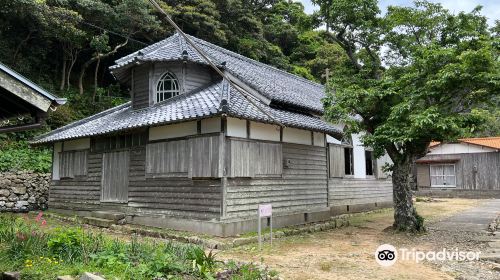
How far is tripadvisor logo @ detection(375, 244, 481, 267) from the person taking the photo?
8.38 meters

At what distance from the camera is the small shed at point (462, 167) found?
28.4m

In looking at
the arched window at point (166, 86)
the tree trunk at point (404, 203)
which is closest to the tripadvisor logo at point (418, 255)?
the tree trunk at point (404, 203)

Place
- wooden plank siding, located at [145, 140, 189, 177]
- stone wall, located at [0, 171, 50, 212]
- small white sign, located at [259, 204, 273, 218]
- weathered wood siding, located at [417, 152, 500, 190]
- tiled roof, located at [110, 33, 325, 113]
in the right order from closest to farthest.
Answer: small white sign, located at [259, 204, 273, 218] → wooden plank siding, located at [145, 140, 189, 177] → tiled roof, located at [110, 33, 325, 113] → stone wall, located at [0, 171, 50, 212] → weathered wood siding, located at [417, 152, 500, 190]

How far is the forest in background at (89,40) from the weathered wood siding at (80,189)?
285 centimetres

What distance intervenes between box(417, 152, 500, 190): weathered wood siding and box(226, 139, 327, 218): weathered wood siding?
64.8ft

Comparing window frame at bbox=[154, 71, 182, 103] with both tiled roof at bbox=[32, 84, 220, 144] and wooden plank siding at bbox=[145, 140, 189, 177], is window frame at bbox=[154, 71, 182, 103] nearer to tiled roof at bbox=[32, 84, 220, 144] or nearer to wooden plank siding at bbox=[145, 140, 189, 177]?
tiled roof at bbox=[32, 84, 220, 144]

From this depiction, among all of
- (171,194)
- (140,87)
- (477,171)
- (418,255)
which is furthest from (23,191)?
(477,171)

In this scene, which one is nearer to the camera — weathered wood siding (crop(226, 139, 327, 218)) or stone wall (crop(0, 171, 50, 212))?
weathered wood siding (crop(226, 139, 327, 218))

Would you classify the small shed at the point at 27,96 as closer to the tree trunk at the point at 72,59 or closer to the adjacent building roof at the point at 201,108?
the adjacent building roof at the point at 201,108

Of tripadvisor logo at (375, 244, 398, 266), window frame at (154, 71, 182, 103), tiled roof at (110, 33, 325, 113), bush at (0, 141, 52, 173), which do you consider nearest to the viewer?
tripadvisor logo at (375, 244, 398, 266)

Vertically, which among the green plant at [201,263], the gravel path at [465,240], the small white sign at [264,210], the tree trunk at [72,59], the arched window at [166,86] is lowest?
the gravel path at [465,240]

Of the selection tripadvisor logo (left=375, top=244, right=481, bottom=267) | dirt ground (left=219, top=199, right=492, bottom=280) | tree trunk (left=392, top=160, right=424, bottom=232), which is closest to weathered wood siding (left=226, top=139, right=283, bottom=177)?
dirt ground (left=219, top=199, right=492, bottom=280)

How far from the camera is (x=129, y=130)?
13016 mm

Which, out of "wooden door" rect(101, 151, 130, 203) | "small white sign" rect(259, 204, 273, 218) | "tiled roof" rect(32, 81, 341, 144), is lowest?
"small white sign" rect(259, 204, 273, 218)
